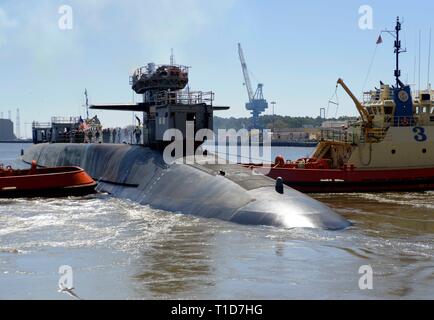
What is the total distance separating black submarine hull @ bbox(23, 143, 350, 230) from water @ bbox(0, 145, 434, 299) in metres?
0.44

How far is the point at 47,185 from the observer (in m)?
24.4

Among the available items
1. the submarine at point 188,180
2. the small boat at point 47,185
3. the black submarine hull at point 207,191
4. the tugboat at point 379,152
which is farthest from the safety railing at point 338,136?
the small boat at point 47,185

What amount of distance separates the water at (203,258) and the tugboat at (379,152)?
10778 mm

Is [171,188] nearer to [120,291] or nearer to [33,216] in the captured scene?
[33,216]

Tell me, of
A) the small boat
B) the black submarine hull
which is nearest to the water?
the black submarine hull

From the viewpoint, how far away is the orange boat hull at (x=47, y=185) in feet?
79.0

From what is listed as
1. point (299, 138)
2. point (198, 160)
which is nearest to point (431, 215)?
point (198, 160)

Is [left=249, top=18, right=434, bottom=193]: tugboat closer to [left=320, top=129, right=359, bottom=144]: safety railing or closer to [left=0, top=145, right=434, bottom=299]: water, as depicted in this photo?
[left=320, top=129, right=359, bottom=144]: safety railing

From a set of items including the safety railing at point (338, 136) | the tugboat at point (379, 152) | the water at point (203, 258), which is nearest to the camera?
the water at point (203, 258)

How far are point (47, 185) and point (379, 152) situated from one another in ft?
58.5

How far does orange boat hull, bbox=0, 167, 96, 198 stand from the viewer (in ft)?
79.0

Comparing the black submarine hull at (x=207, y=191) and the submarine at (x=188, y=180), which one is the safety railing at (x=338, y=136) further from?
the black submarine hull at (x=207, y=191)

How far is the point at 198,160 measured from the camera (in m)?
20.0

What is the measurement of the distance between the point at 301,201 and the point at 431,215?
753cm
